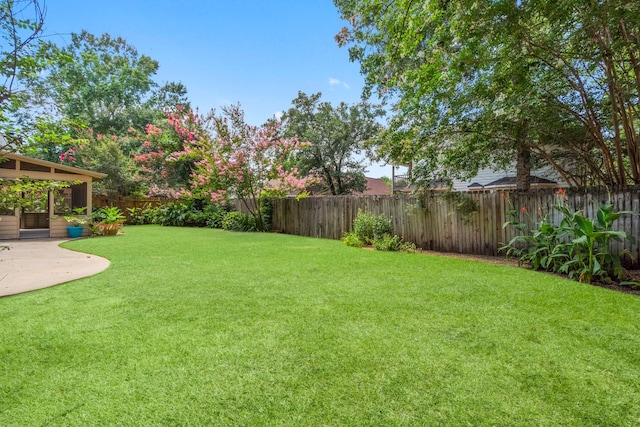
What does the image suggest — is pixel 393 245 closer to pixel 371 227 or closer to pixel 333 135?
pixel 371 227

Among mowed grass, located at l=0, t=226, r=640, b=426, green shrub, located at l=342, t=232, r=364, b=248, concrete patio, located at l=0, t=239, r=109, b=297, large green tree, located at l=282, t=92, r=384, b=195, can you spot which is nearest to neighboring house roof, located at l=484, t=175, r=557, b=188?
green shrub, located at l=342, t=232, r=364, b=248

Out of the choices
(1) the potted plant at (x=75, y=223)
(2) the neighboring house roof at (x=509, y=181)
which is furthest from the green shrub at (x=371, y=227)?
(1) the potted plant at (x=75, y=223)

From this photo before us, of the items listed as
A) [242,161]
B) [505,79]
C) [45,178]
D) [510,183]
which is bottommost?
[510,183]

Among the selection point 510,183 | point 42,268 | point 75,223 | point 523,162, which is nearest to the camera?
point 42,268

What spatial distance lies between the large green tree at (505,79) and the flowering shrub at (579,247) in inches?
57.6

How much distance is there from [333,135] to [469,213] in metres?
12.9

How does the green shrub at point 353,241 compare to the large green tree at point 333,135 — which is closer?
the green shrub at point 353,241

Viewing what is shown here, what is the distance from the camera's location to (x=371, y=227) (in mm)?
8102

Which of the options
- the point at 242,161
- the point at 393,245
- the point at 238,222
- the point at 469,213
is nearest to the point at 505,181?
the point at 469,213

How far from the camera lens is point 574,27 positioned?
4.17 m

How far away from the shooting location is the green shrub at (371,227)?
801cm

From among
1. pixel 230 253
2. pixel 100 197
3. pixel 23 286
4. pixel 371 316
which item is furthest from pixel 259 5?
pixel 100 197

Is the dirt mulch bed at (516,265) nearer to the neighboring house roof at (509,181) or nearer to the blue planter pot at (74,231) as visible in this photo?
the neighboring house roof at (509,181)

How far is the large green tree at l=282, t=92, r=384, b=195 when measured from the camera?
61.1ft
